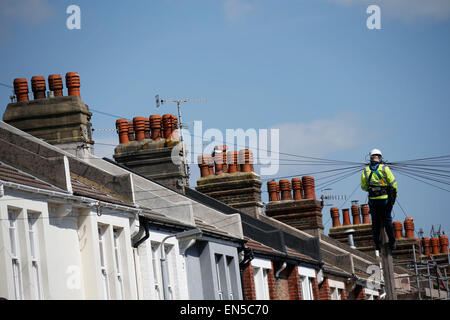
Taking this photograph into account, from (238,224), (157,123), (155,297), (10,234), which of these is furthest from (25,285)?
(157,123)

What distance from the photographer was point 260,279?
31.4 m

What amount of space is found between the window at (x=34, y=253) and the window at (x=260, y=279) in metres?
11.2

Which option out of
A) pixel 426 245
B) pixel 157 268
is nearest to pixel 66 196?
pixel 157 268

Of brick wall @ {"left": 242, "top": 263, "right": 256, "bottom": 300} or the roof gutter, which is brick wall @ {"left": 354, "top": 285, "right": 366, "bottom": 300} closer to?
brick wall @ {"left": 242, "top": 263, "right": 256, "bottom": 300}

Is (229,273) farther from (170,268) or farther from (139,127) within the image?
A: (139,127)

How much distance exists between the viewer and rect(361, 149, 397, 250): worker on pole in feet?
72.7

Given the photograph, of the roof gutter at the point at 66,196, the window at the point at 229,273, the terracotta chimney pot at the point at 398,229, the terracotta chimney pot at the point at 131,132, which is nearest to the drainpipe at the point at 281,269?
the window at the point at 229,273

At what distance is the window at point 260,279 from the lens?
31.1 metres

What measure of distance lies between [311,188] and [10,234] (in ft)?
87.7

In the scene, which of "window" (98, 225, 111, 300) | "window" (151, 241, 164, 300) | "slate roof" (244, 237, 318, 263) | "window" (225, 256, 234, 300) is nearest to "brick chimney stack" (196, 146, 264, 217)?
"slate roof" (244, 237, 318, 263)

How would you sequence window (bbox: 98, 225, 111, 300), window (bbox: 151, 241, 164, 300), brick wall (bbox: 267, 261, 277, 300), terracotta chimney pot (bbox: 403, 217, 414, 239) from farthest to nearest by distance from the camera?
terracotta chimney pot (bbox: 403, 217, 414, 239), brick wall (bbox: 267, 261, 277, 300), window (bbox: 151, 241, 164, 300), window (bbox: 98, 225, 111, 300)

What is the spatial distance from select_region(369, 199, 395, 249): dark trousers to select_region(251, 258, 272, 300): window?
323 inches

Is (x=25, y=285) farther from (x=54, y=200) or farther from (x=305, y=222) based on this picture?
(x=305, y=222)

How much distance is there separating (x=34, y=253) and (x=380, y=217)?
25.1 feet
